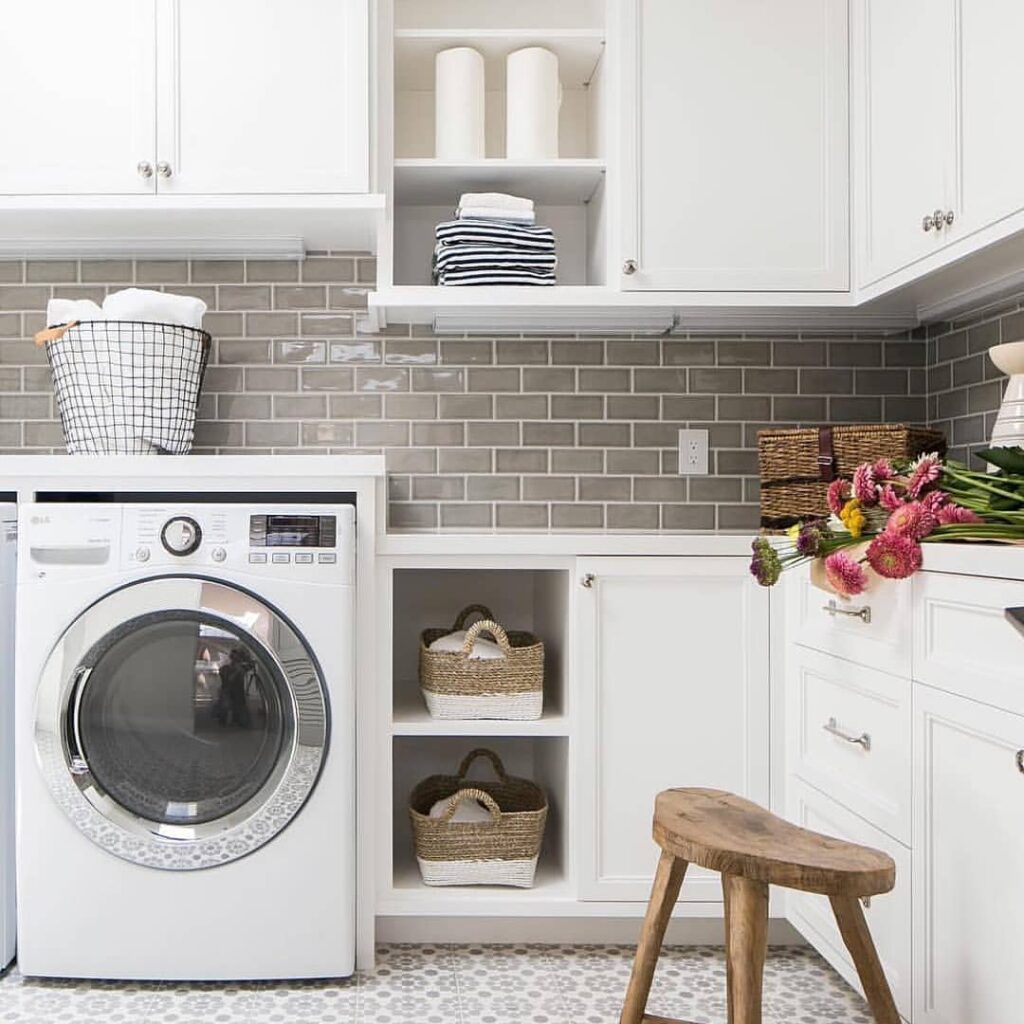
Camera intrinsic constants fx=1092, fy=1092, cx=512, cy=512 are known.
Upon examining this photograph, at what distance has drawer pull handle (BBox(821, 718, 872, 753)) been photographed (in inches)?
70.9

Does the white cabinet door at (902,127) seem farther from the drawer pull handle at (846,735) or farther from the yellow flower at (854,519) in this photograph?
the drawer pull handle at (846,735)

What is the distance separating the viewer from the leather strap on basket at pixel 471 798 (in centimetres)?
235

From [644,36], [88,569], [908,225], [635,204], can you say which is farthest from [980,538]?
[88,569]

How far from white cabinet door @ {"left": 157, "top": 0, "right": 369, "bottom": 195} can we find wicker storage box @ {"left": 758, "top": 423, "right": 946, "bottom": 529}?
3.54 ft

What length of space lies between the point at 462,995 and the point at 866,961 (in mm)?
910

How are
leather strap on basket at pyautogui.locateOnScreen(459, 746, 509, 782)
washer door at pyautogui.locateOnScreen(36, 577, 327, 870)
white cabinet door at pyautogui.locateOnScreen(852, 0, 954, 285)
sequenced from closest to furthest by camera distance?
white cabinet door at pyautogui.locateOnScreen(852, 0, 954, 285), washer door at pyautogui.locateOnScreen(36, 577, 327, 870), leather strap on basket at pyautogui.locateOnScreen(459, 746, 509, 782)

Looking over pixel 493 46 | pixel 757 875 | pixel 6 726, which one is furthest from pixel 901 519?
pixel 6 726

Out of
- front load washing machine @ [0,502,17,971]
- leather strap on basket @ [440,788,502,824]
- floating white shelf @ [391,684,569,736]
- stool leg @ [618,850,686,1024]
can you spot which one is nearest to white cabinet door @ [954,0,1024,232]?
stool leg @ [618,850,686,1024]

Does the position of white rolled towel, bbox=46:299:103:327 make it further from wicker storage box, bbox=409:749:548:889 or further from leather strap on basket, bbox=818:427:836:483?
leather strap on basket, bbox=818:427:836:483

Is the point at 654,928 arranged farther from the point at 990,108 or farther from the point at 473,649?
the point at 990,108

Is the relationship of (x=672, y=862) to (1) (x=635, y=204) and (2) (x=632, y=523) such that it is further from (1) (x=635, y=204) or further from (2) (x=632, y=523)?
(1) (x=635, y=204)

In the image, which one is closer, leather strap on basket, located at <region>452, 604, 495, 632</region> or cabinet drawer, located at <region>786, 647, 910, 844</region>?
cabinet drawer, located at <region>786, 647, 910, 844</region>

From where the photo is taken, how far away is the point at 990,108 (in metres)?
1.79

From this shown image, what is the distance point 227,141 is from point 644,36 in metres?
0.94
